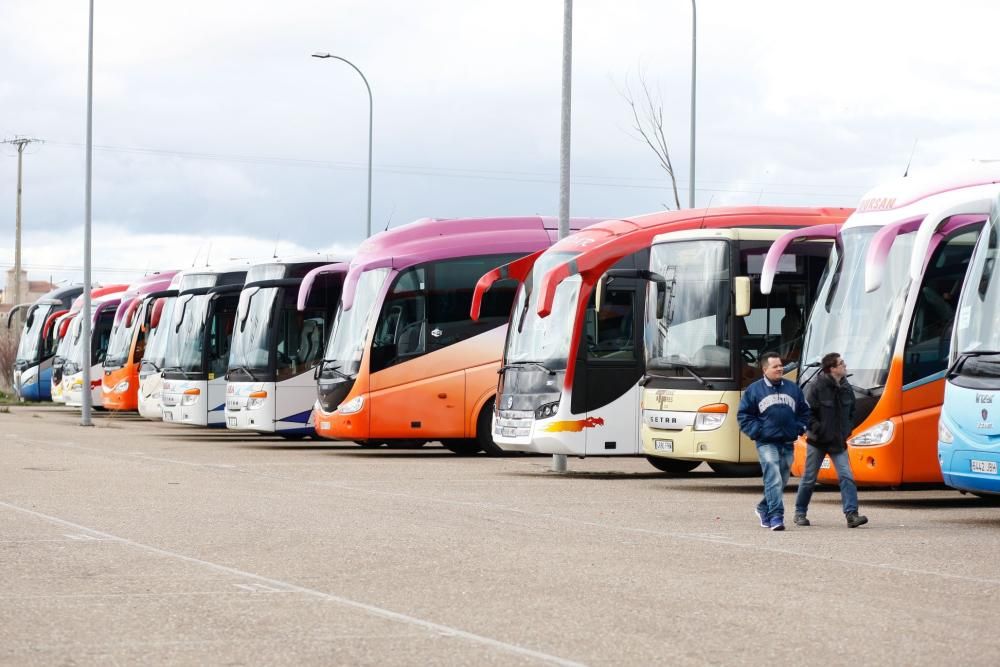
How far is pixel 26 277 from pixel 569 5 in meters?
127

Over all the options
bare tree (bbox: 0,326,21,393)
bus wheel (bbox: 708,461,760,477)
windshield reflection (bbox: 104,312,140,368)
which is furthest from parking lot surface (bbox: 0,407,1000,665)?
bare tree (bbox: 0,326,21,393)

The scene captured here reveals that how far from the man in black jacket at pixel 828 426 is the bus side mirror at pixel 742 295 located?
3553mm

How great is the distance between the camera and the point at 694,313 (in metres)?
20.1

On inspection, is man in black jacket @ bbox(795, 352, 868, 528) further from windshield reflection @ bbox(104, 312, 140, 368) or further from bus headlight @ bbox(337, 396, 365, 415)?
windshield reflection @ bbox(104, 312, 140, 368)

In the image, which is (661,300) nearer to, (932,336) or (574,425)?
(574,425)

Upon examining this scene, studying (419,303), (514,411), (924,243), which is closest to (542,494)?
(514,411)

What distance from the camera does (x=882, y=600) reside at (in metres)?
9.89

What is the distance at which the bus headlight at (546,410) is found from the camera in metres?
21.8

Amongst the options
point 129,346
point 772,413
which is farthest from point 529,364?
point 129,346

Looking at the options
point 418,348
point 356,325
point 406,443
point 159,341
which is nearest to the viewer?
point 418,348

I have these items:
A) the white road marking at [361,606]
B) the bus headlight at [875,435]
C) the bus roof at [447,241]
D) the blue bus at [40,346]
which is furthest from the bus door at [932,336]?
the blue bus at [40,346]

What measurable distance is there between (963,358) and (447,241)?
13219 mm

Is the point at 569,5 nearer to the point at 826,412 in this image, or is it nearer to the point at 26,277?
the point at 826,412

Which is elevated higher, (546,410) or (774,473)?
(546,410)
